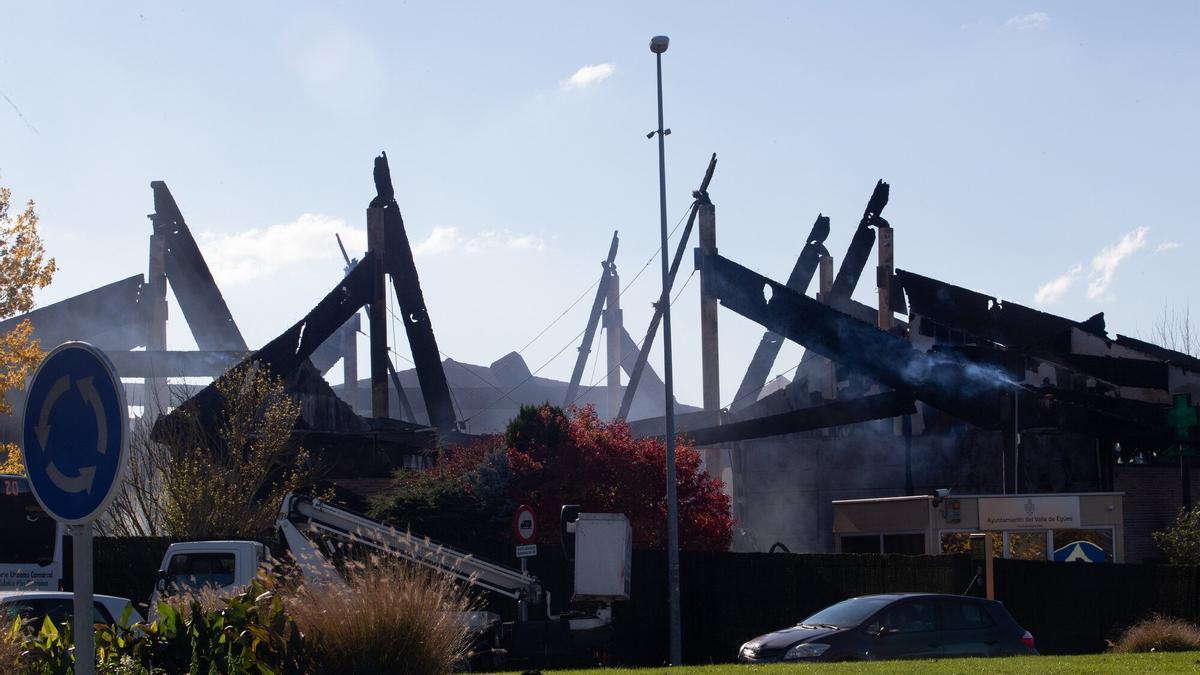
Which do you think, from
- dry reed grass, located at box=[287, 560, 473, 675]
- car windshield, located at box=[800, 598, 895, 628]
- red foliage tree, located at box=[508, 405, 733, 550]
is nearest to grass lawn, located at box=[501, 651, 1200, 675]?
car windshield, located at box=[800, 598, 895, 628]

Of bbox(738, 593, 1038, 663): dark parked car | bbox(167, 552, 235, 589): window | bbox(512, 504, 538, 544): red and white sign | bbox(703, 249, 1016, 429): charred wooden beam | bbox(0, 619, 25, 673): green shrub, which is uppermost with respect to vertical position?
bbox(703, 249, 1016, 429): charred wooden beam

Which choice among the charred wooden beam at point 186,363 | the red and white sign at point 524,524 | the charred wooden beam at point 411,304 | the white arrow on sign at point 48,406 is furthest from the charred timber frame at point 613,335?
the white arrow on sign at point 48,406

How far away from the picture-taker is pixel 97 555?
74.0ft

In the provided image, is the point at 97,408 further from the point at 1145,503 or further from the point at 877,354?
the point at 1145,503

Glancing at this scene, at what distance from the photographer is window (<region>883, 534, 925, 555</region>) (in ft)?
80.9

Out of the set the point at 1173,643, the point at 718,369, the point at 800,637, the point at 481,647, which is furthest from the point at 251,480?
the point at 718,369

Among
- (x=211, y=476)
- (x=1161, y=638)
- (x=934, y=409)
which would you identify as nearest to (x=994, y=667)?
(x=1161, y=638)

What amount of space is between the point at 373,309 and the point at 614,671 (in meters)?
32.1

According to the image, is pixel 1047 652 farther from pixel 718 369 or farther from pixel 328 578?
pixel 718 369

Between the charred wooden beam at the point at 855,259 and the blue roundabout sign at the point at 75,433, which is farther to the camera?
the charred wooden beam at the point at 855,259

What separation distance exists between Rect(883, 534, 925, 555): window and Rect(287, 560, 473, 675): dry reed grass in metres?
17.6

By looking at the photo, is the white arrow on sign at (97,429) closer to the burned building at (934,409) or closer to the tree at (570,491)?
the burned building at (934,409)

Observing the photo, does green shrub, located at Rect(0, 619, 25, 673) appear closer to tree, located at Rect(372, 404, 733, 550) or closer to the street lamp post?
the street lamp post

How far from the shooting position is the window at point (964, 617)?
618 inches
